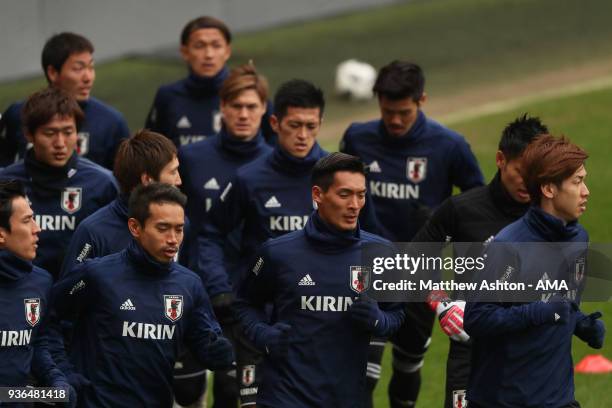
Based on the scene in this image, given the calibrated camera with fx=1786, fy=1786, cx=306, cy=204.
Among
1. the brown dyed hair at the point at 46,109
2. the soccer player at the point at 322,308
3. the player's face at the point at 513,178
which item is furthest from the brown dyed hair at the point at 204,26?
the soccer player at the point at 322,308

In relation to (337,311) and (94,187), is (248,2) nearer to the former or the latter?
(94,187)

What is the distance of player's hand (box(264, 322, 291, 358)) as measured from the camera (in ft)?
31.1

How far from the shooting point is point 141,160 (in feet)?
34.1

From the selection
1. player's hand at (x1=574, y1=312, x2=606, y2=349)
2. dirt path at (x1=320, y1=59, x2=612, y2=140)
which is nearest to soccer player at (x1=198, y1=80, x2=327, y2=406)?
player's hand at (x1=574, y1=312, x2=606, y2=349)

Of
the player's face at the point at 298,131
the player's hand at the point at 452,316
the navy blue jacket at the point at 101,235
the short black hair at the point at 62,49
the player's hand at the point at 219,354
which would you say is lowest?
the player's hand at the point at 219,354

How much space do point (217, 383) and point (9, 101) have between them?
9293mm

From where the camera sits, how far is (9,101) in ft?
66.3

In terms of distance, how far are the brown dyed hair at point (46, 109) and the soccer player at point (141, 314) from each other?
5.07ft

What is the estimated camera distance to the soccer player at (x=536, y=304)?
30.3 ft

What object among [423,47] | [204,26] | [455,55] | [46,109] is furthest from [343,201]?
[423,47]

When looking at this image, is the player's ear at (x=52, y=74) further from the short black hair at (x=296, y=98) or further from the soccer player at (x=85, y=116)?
the short black hair at (x=296, y=98)

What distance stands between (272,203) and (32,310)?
2210mm

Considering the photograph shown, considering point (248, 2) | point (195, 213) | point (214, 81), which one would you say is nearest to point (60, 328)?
point (195, 213)

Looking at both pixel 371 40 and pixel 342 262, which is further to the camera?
pixel 371 40
